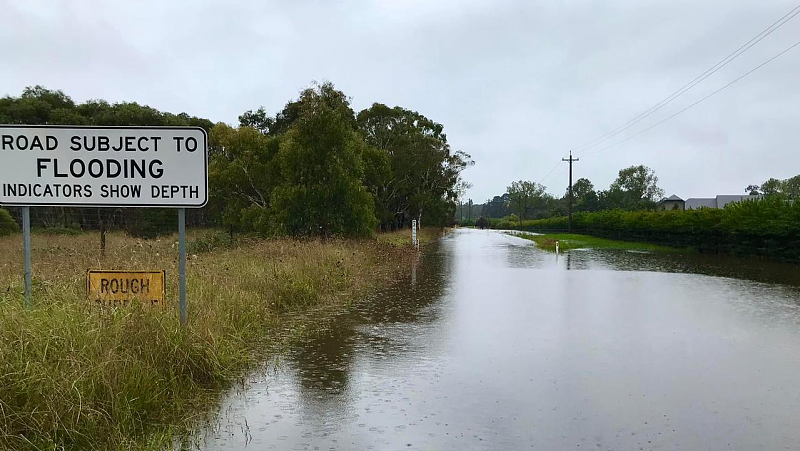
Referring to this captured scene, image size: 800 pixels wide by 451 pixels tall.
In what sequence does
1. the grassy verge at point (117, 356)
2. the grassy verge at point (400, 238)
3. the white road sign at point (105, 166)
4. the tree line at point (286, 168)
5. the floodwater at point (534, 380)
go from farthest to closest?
1. the grassy verge at point (400, 238)
2. the tree line at point (286, 168)
3. the white road sign at point (105, 166)
4. the floodwater at point (534, 380)
5. the grassy verge at point (117, 356)

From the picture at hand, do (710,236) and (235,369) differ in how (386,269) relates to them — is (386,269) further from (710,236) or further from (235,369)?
(710,236)

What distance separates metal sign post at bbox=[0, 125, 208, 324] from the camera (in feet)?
20.1

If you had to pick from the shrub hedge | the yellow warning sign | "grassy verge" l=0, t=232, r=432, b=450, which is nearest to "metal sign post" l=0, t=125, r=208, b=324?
the yellow warning sign

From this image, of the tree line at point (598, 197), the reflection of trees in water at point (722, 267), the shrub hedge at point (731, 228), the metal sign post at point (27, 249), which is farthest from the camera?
the tree line at point (598, 197)

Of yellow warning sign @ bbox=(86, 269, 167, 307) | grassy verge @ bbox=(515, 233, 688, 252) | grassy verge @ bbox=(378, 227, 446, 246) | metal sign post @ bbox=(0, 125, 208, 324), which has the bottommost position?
grassy verge @ bbox=(515, 233, 688, 252)

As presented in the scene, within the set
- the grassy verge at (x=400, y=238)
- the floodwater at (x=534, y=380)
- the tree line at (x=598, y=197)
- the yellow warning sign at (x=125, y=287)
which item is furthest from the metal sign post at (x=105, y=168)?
the tree line at (x=598, y=197)

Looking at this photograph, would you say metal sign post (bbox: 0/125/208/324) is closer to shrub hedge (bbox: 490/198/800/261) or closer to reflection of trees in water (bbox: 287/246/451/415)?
reflection of trees in water (bbox: 287/246/451/415)

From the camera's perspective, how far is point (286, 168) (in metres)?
22.1

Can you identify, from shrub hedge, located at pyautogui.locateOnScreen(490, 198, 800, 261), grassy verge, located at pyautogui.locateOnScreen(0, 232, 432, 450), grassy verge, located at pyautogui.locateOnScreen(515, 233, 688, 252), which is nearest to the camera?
grassy verge, located at pyautogui.locateOnScreen(0, 232, 432, 450)

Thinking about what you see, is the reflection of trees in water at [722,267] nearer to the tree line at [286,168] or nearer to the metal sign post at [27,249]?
the tree line at [286,168]

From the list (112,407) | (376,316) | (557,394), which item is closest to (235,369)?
(112,407)

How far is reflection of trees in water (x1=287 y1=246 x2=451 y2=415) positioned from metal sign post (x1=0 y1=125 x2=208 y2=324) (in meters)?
1.62

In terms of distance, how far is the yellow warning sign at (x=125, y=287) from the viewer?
6.18m

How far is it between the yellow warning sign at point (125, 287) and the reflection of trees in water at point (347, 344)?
170 centimetres
